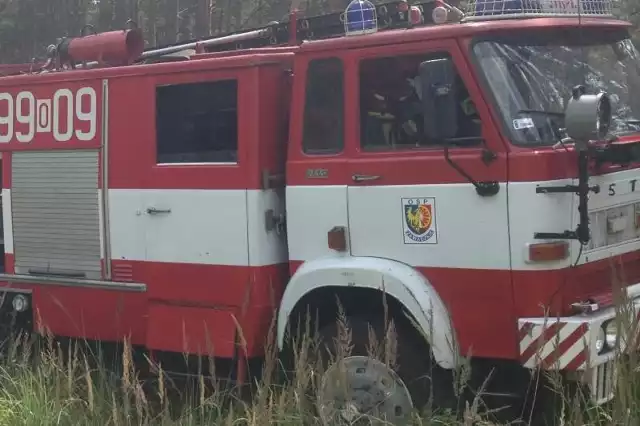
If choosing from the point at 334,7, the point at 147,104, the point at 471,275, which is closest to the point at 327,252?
the point at 471,275

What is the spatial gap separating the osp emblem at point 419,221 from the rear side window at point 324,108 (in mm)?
613

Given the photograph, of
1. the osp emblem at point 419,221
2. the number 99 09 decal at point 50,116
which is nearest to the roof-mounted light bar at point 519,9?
the osp emblem at point 419,221

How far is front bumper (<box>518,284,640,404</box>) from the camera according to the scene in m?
4.61

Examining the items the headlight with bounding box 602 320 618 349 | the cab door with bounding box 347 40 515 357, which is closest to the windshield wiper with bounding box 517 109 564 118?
the cab door with bounding box 347 40 515 357

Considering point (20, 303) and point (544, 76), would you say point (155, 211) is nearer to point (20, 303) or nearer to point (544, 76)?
point (20, 303)

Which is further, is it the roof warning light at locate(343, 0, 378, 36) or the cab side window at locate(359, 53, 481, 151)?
the roof warning light at locate(343, 0, 378, 36)

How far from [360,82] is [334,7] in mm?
11513

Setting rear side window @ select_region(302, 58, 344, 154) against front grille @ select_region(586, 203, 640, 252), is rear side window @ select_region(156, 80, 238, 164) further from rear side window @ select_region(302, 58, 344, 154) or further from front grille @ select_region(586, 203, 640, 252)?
front grille @ select_region(586, 203, 640, 252)

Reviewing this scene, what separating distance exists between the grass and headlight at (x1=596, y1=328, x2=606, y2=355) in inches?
11.9

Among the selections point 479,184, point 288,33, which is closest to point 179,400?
point 479,184

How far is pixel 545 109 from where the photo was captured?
16.6 ft

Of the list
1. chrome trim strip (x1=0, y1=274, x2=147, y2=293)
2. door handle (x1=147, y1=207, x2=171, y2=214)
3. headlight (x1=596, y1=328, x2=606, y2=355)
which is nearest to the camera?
headlight (x1=596, y1=328, x2=606, y2=355)

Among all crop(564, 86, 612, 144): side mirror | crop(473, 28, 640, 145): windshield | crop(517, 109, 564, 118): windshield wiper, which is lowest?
crop(564, 86, 612, 144): side mirror

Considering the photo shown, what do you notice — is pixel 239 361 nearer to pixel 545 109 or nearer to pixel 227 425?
pixel 227 425
